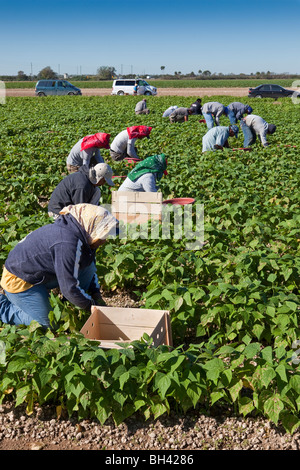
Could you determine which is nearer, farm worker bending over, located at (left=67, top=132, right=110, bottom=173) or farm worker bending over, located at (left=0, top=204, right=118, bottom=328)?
farm worker bending over, located at (left=0, top=204, right=118, bottom=328)

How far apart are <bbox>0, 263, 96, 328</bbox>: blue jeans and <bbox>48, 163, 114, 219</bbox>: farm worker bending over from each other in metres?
1.36

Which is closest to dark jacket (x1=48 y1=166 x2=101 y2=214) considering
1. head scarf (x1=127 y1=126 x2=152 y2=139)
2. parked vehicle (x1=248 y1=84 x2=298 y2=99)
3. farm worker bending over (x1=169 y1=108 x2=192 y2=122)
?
head scarf (x1=127 y1=126 x2=152 y2=139)

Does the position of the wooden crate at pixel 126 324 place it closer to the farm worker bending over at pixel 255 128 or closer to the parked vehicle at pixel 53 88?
the farm worker bending over at pixel 255 128

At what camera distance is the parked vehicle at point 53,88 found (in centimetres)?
3522

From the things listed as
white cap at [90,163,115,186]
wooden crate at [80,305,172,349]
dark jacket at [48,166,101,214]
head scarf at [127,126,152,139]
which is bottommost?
wooden crate at [80,305,172,349]

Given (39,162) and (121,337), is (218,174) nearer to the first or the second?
(39,162)

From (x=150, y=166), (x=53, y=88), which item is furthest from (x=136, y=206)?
(x=53, y=88)

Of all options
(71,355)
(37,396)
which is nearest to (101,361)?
(71,355)

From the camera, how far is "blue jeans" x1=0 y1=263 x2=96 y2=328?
3945 mm

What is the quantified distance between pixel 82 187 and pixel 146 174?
4.50 ft

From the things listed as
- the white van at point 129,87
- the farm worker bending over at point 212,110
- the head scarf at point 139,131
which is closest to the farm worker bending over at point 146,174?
the head scarf at point 139,131

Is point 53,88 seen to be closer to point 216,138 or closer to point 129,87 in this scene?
point 129,87

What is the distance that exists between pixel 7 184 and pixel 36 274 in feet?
15.2

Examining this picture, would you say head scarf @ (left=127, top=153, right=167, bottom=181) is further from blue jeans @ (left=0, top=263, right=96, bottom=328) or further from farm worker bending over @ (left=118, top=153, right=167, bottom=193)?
blue jeans @ (left=0, top=263, right=96, bottom=328)
